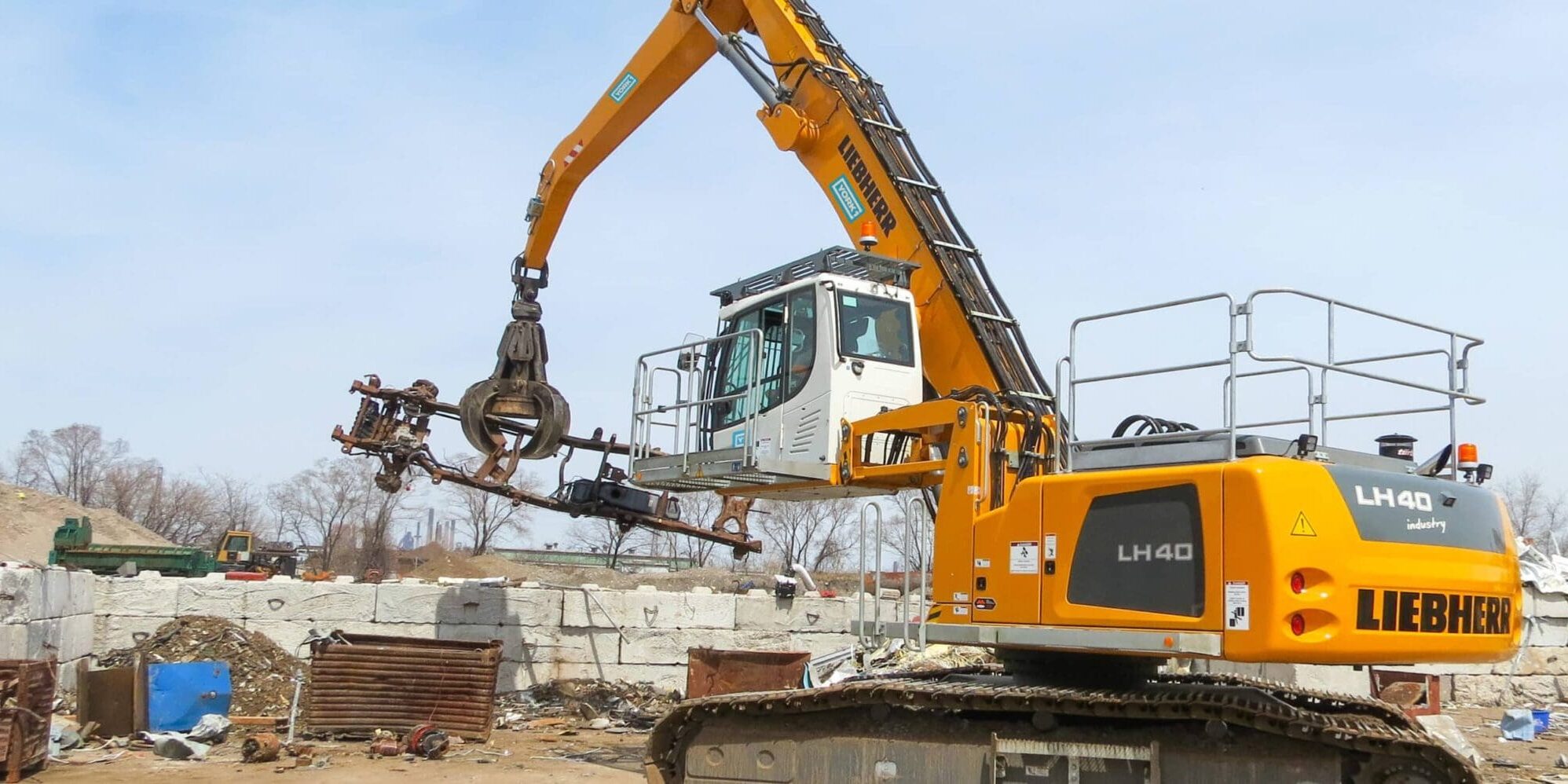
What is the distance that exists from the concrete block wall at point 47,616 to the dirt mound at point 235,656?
→ 72 cm

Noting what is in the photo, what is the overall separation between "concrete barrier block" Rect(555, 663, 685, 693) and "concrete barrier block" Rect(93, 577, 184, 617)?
4.56m

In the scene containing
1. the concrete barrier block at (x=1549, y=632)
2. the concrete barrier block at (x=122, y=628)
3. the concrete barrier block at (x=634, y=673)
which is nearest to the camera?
the concrete barrier block at (x=122, y=628)

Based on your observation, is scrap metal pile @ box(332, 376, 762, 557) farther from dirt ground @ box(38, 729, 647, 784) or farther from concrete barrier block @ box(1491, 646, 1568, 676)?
concrete barrier block @ box(1491, 646, 1568, 676)

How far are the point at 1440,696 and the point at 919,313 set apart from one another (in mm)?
13212

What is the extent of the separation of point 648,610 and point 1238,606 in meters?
11.2

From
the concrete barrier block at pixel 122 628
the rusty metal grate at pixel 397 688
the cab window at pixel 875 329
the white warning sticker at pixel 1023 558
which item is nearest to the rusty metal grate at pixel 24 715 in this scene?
the rusty metal grate at pixel 397 688

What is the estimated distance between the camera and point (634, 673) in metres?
16.8

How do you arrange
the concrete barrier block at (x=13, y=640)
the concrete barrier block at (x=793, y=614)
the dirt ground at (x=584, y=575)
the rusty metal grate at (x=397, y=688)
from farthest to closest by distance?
the dirt ground at (x=584, y=575)
the concrete barrier block at (x=793, y=614)
the rusty metal grate at (x=397, y=688)
the concrete barrier block at (x=13, y=640)

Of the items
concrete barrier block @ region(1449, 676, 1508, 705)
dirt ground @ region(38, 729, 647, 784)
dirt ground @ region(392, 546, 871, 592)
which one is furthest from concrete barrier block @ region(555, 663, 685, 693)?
dirt ground @ region(392, 546, 871, 592)

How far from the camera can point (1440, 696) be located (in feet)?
64.4

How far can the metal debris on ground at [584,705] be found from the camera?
15.0 metres

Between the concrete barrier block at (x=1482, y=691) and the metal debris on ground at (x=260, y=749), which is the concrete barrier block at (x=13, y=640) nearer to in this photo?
the metal debris on ground at (x=260, y=749)

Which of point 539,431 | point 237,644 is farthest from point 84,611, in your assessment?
point 539,431

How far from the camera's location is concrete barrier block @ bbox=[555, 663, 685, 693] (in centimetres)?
1655
